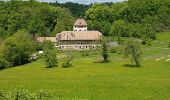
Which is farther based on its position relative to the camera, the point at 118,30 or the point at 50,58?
the point at 118,30

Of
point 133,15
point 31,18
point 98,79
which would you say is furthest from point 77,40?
point 98,79

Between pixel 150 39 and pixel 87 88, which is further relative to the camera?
pixel 150 39

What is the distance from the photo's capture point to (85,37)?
113500 millimetres

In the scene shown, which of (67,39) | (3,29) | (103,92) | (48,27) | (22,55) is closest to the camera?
(103,92)

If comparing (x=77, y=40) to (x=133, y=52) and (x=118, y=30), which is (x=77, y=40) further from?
(x=133, y=52)

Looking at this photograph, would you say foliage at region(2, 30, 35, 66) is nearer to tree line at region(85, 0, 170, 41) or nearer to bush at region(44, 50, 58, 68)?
bush at region(44, 50, 58, 68)

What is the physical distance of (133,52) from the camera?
Result: 274 ft

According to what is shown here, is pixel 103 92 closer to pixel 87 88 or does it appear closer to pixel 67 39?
pixel 87 88

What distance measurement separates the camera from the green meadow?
176ft

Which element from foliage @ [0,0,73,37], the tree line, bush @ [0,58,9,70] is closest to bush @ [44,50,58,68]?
bush @ [0,58,9,70]

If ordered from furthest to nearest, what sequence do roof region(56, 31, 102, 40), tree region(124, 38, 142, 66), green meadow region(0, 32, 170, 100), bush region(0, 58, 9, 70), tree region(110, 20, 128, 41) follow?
1. tree region(110, 20, 128, 41)
2. roof region(56, 31, 102, 40)
3. bush region(0, 58, 9, 70)
4. tree region(124, 38, 142, 66)
5. green meadow region(0, 32, 170, 100)

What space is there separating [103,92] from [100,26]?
83.6m

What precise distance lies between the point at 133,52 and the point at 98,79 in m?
19.3

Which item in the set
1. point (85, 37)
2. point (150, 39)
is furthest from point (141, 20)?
point (85, 37)
